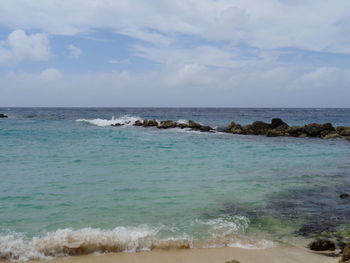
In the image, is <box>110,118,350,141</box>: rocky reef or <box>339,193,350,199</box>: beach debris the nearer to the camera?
<box>339,193,350,199</box>: beach debris

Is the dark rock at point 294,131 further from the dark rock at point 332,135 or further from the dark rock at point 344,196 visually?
the dark rock at point 344,196

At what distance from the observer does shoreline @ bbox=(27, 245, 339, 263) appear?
6195 millimetres

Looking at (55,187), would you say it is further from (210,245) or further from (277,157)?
(277,157)

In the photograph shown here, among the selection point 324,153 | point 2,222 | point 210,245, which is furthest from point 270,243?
point 324,153

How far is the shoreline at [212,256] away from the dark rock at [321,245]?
16 cm

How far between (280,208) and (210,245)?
10.4ft

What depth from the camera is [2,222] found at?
7.81m

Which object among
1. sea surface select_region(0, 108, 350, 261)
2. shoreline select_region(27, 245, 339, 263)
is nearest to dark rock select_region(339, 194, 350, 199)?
sea surface select_region(0, 108, 350, 261)

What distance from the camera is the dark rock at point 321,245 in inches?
261

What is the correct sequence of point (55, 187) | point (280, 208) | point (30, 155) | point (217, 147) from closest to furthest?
point (280, 208)
point (55, 187)
point (30, 155)
point (217, 147)

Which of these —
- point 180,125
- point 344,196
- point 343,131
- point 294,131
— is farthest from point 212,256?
point 180,125

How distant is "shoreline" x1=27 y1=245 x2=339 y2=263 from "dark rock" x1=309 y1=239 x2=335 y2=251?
16 cm

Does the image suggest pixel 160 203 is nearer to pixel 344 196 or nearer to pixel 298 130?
pixel 344 196

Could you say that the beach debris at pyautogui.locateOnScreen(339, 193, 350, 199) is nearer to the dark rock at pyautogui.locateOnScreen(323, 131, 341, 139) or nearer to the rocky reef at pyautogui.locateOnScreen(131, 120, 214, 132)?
the dark rock at pyautogui.locateOnScreen(323, 131, 341, 139)
